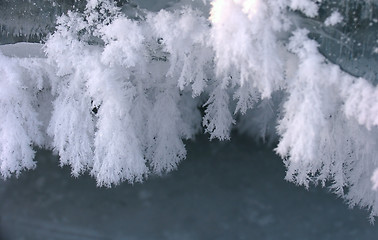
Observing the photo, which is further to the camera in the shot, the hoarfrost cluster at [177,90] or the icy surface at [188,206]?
the icy surface at [188,206]

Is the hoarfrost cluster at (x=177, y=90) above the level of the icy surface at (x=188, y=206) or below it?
above

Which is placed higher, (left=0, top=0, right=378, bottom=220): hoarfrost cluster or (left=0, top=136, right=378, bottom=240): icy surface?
(left=0, top=0, right=378, bottom=220): hoarfrost cluster

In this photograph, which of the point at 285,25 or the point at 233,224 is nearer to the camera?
the point at 285,25

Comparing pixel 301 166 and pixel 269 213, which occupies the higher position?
pixel 301 166

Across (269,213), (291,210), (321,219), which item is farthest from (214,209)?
(321,219)

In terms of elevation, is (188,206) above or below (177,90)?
below

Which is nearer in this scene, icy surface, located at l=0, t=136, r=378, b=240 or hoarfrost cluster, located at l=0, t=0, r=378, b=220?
hoarfrost cluster, located at l=0, t=0, r=378, b=220

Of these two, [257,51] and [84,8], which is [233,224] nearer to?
[257,51]

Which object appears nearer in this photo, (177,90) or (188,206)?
(177,90)
